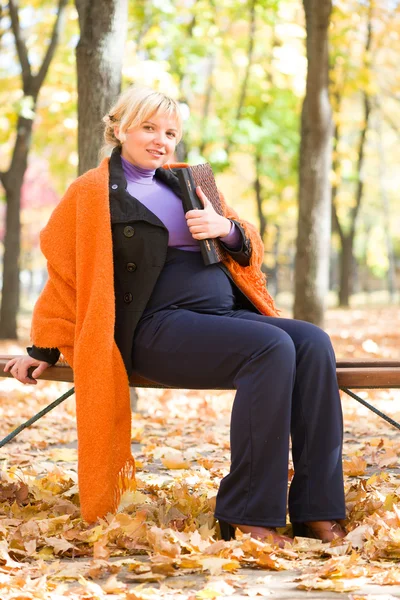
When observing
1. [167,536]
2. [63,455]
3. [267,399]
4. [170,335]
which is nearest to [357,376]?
[267,399]

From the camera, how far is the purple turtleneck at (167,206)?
11.7ft

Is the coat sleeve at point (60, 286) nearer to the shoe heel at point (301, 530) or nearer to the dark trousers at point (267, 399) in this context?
the dark trousers at point (267, 399)

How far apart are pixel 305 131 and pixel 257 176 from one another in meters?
8.94

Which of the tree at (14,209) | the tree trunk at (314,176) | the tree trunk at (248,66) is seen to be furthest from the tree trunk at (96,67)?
the tree trunk at (248,66)

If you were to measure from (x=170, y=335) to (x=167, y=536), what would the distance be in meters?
0.75

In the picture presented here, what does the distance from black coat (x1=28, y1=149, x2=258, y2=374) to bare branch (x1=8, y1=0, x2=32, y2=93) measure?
9569 millimetres

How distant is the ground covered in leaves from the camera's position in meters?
2.63

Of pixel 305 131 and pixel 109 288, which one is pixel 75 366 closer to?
pixel 109 288

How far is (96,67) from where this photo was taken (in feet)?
19.5

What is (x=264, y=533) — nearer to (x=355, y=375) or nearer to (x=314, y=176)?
(x=355, y=375)

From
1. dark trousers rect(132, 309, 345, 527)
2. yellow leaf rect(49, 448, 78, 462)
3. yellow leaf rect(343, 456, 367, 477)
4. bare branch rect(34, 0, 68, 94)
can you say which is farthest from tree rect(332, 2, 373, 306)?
dark trousers rect(132, 309, 345, 527)

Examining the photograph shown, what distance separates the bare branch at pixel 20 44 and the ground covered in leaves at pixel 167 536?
8156 mm

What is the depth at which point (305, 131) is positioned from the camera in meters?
9.36

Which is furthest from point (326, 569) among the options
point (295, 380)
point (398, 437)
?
point (398, 437)
